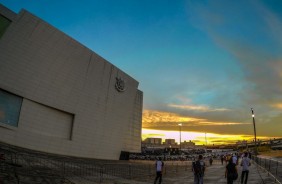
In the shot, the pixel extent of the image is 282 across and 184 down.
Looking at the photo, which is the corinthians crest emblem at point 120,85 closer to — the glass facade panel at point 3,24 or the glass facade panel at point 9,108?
the glass facade panel at point 9,108

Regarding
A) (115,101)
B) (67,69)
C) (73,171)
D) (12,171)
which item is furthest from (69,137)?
(12,171)

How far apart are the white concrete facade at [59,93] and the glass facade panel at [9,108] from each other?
396 millimetres

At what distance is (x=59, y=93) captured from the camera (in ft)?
111

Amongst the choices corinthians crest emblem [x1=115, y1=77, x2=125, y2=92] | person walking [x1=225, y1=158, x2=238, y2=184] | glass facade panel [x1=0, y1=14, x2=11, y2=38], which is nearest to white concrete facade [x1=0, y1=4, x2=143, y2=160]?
glass facade panel [x1=0, y1=14, x2=11, y2=38]

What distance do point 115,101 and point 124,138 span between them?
6.42m

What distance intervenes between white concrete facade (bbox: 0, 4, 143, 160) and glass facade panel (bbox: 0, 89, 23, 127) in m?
0.40

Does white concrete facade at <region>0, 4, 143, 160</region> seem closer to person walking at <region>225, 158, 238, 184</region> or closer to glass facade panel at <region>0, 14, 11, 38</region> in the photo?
glass facade panel at <region>0, 14, 11, 38</region>

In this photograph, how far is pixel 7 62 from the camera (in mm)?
27359

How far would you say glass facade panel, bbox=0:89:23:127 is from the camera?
2706 cm

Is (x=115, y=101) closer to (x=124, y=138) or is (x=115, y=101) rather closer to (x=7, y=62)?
(x=124, y=138)

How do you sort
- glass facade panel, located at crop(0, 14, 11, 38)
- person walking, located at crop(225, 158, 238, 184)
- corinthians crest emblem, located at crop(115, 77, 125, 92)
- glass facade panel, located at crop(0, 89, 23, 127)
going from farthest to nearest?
corinthians crest emblem, located at crop(115, 77, 125, 92) → glass facade panel, located at crop(0, 89, 23, 127) → glass facade panel, located at crop(0, 14, 11, 38) → person walking, located at crop(225, 158, 238, 184)

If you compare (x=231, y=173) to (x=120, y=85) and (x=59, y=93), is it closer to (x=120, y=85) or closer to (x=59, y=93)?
(x=59, y=93)

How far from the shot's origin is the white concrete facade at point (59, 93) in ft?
91.8

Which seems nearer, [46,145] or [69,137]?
[46,145]
